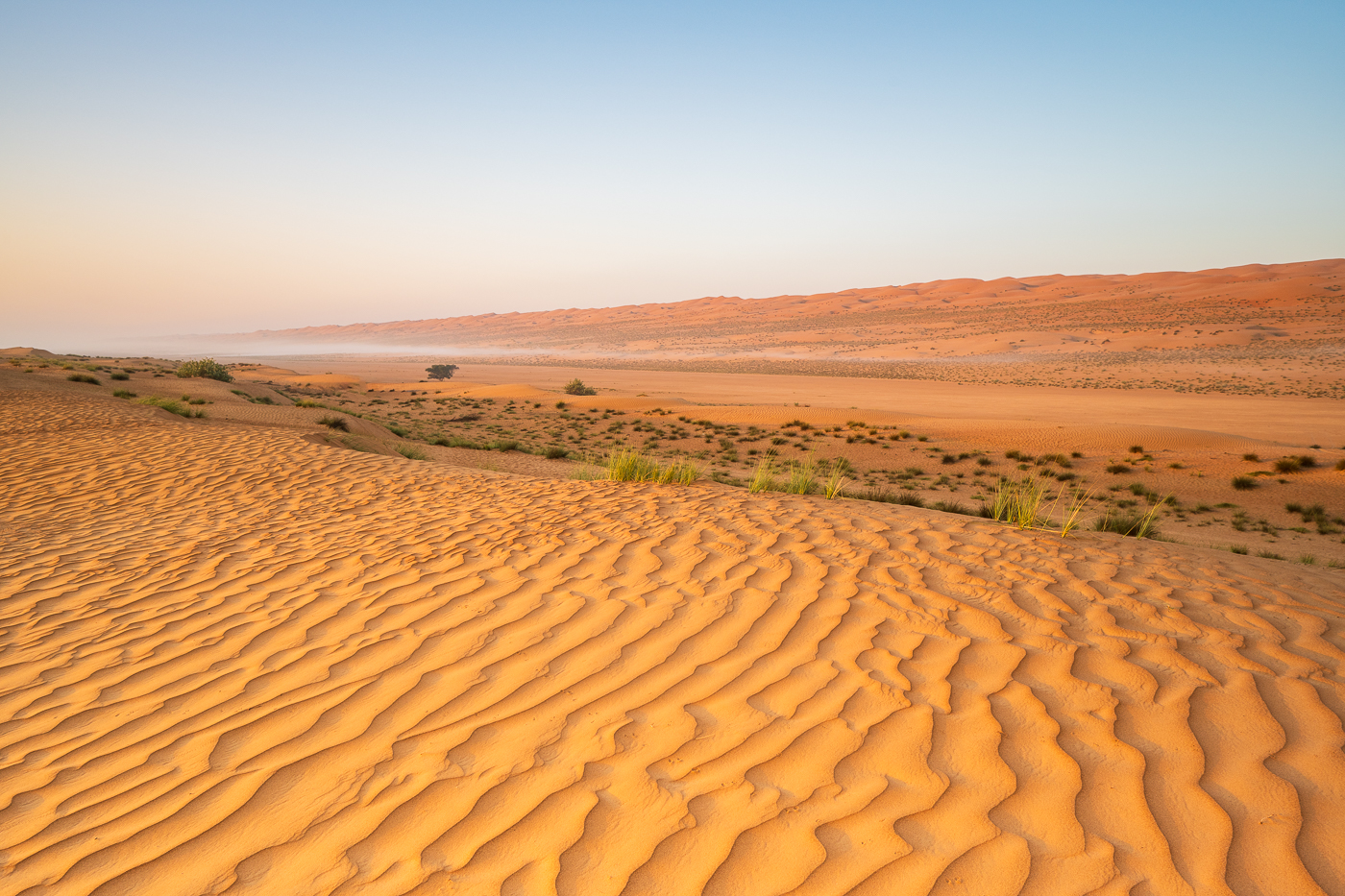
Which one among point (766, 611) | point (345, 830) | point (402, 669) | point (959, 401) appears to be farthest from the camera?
point (959, 401)

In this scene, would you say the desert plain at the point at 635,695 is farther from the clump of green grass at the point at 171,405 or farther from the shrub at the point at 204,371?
the shrub at the point at 204,371

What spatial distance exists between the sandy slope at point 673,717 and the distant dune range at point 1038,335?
147 ft

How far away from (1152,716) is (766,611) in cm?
174

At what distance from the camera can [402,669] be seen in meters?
3.32

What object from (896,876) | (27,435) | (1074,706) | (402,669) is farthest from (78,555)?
(27,435)

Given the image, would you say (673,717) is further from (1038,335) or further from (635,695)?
(1038,335)

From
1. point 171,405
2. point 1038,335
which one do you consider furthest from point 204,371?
point 1038,335

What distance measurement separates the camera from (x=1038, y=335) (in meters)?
82.4

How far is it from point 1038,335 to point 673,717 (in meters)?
90.7

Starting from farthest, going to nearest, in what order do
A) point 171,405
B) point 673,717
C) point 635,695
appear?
point 171,405, point 635,695, point 673,717

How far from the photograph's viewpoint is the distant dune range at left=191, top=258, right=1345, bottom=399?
179 feet

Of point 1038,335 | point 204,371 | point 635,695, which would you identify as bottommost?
point 1038,335

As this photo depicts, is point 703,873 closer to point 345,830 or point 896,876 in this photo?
point 896,876

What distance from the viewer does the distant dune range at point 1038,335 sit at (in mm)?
54656
